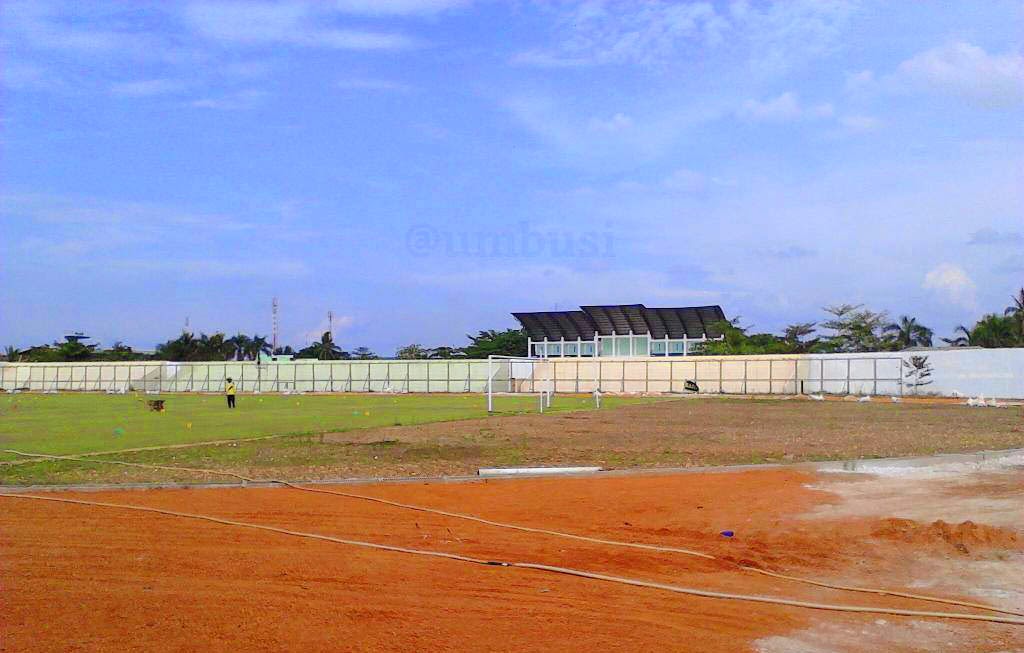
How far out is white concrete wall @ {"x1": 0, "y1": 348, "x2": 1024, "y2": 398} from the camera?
175 ft

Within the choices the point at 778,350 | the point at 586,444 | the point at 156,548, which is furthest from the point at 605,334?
the point at 156,548

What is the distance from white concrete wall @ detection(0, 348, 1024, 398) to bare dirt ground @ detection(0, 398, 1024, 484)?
2636 centimetres

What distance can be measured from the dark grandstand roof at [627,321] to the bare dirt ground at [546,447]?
Answer: 6197 centimetres

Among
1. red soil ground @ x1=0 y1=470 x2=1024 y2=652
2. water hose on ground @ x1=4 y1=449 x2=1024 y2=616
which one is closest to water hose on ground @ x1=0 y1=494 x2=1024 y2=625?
red soil ground @ x1=0 y1=470 x2=1024 y2=652

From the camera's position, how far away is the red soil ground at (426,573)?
236 inches

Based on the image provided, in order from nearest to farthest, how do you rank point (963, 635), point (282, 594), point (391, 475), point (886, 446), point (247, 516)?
point (963, 635) → point (282, 594) → point (247, 516) → point (391, 475) → point (886, 446)

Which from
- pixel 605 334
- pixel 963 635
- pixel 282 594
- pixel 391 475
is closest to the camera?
pixel 963 635

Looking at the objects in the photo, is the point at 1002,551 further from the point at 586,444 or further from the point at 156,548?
the point at 586,444

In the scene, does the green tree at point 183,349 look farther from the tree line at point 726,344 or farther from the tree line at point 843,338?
the tree line at point 843,338

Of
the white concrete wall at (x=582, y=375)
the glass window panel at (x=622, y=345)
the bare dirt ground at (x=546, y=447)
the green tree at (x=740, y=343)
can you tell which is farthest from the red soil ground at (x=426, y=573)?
the glass window panel at (x=622, y=345)

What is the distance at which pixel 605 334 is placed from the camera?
9450 centimetres

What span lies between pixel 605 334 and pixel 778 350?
18.0 m

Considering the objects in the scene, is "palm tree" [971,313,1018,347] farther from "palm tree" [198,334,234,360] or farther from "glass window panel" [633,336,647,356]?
"palm tree" [198,334,234,360]

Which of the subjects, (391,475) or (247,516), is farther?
(391,475)
